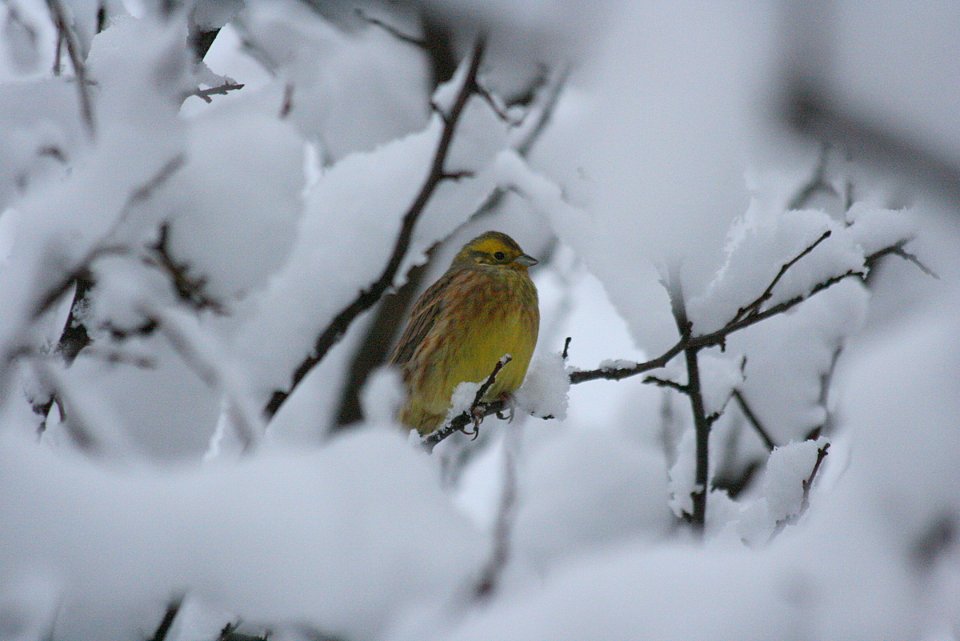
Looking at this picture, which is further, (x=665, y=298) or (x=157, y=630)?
(x=665, y=298)

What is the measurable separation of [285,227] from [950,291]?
1376 mm

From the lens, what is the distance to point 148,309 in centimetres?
150

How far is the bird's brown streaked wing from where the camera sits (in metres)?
4.93

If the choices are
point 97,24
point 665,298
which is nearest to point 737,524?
point 665,298

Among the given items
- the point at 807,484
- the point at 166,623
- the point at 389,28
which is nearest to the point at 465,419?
the point at 807,484

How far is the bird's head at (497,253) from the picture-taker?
523 cm

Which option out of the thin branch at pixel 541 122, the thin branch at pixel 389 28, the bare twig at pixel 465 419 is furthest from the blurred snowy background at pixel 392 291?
the thin branch at pixel 541 122

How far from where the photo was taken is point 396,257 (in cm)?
291

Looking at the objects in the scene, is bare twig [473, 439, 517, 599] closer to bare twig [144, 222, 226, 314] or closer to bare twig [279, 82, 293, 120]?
bare twig [144, 222, 226, 314]

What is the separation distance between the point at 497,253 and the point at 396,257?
243 cm

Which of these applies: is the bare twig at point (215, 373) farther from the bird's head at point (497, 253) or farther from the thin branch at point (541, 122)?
the thin branch at point (541, 122)

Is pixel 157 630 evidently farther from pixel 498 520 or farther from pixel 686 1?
pixel 686 1

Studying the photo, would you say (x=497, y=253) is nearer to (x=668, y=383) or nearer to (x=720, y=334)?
(x=668, y=383)

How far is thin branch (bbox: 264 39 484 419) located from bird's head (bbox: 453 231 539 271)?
2.14 metres
